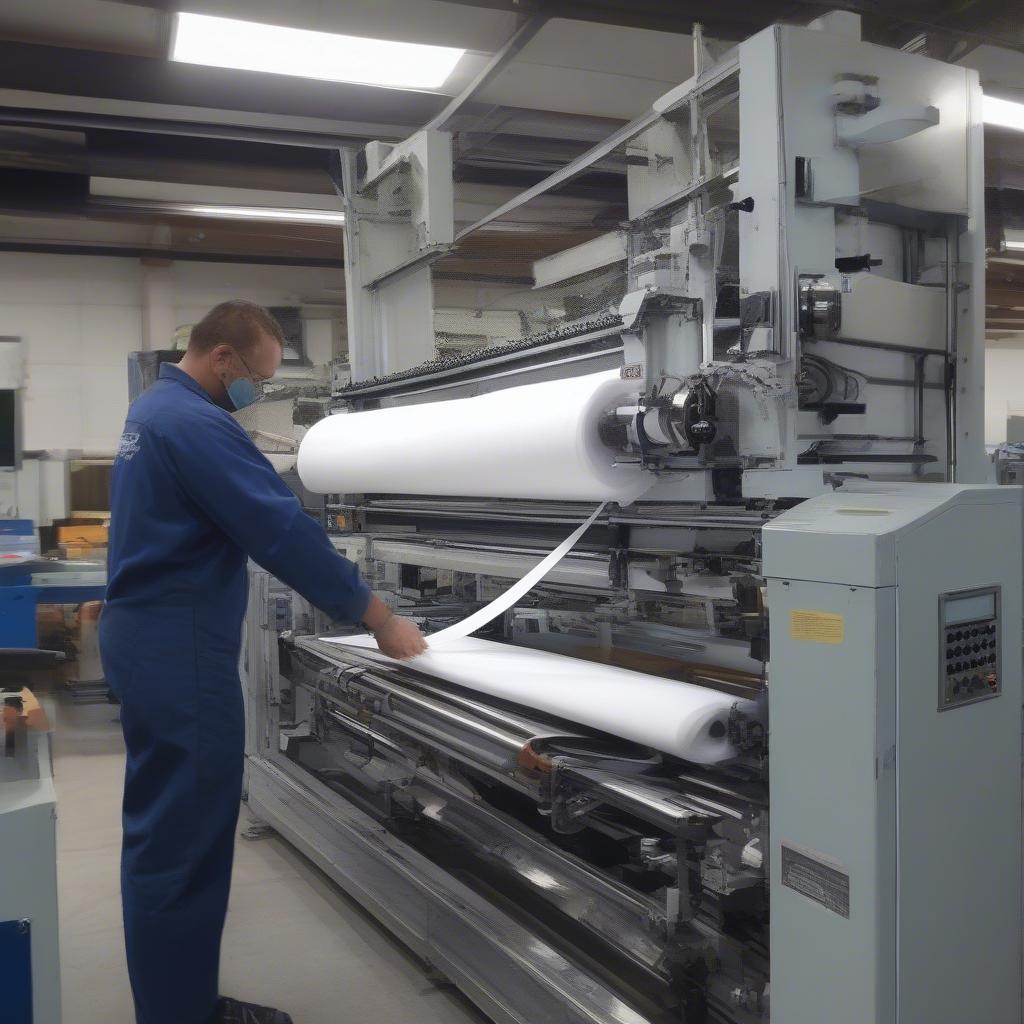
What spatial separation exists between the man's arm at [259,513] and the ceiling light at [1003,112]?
10.1ft

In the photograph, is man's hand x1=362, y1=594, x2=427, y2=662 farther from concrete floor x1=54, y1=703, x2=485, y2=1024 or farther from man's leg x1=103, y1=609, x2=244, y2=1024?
concrete floor x1=54, y1=703, x2=485, y2=1024

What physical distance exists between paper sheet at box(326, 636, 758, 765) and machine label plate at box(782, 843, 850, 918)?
0.26 metres

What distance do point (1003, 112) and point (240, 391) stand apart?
3166 millimetres

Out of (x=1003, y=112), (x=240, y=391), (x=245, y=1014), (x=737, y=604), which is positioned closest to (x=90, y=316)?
(x=240, y=391)

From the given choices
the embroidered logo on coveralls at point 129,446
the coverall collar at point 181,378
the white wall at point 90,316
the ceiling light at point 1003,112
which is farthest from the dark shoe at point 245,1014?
the white wall at point 90,316

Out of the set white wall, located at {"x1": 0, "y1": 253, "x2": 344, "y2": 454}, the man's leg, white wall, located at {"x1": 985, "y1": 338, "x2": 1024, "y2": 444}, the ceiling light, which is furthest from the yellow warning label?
white wall, located at {"x1": 985, "y1": 338, "x2": 1024, "y2": 444}

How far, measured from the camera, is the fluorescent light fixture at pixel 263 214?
6164mm

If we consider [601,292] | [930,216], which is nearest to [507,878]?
[601,292]

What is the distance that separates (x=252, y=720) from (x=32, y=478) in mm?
3590

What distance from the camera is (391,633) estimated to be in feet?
7.64

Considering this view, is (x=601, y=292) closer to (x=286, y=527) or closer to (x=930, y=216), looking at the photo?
(x=930, y=216)

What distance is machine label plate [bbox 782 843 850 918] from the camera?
1.55 meters

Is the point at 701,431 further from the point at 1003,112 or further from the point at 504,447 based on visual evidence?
the point at 1003,112

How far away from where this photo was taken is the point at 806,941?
1.62m
